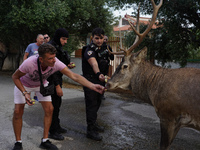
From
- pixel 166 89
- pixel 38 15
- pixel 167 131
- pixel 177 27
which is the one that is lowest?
pixel 167 131

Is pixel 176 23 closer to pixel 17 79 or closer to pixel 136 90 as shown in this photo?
pixel 136 90

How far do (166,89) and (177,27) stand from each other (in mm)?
4452

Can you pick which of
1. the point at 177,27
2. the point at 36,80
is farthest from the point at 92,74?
the point at 177,27

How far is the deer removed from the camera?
3246mm

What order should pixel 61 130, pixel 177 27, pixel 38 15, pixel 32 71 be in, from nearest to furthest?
pixel 32 71 < pixel 61 130 < pixel 177 27 < pixel 38 15

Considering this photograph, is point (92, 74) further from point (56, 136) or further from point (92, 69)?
point (56, 136)

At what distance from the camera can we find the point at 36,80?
3.79 m

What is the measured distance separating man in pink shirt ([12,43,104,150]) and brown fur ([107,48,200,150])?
1.98ft

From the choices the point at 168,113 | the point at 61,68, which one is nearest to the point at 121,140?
the point at 168,113

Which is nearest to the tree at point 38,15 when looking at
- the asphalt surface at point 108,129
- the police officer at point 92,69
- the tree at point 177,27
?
the tree at point 177,27

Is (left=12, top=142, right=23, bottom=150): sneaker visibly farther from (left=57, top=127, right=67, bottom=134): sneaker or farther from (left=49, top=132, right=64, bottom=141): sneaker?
(left=57, top=127, right=67, bottom=134): sneaker

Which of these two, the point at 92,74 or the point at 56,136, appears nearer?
the point at 56,136

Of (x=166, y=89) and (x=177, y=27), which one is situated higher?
(x=177, y=27)

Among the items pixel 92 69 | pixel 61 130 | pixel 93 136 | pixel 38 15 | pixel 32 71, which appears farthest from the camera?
pixel 38 15
